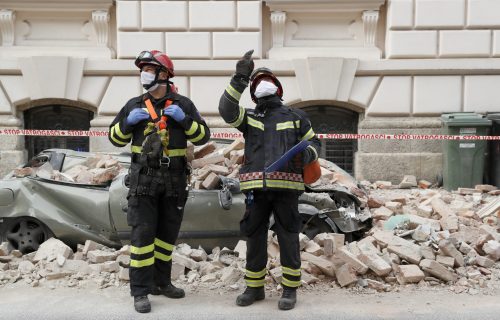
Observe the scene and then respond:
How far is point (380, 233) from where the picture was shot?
201 inches

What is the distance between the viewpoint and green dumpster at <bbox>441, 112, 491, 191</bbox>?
8.64 m

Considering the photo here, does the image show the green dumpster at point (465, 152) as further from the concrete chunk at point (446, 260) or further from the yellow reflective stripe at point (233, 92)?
the yellow reflective stripe at point (233, 92)

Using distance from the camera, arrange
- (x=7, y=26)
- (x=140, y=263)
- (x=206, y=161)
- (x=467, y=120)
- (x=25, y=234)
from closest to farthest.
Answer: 1. (x=140, y=263)
2. (x=25, y=234)
3. (x=206, y=161)
4. (x=467, y=120)
5. (x=7, y=26)

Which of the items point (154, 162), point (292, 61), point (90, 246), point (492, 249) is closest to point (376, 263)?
point (492, 249)

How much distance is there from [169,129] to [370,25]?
6.70 meters

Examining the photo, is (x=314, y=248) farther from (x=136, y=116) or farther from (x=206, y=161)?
(x=136, y=116)

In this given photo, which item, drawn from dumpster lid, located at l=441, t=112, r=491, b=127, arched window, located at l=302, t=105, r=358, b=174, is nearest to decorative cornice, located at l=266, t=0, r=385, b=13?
arched window, located at l=302, t=105, r=358, b=174

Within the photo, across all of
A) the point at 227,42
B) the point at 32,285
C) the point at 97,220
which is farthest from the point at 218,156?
the point at 227,42

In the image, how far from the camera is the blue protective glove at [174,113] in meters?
3.89

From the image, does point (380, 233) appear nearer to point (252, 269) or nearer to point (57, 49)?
point (252, 269)

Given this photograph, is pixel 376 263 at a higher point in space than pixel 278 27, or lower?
lower

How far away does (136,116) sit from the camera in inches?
153

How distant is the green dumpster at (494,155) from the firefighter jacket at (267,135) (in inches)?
233

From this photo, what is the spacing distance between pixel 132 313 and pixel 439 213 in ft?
12.5
